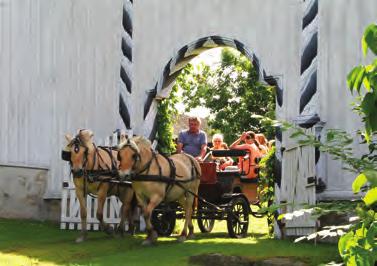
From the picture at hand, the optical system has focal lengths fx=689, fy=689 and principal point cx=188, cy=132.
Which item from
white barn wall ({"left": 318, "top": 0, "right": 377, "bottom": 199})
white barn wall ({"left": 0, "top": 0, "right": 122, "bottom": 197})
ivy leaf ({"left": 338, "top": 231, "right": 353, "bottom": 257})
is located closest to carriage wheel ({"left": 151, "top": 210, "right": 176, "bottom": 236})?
white barn wall ({"left": 0, "top": 0, "right": 122, "bottom": 197})

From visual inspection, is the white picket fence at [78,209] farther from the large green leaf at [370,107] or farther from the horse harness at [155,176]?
the large green leaf at [370,107]

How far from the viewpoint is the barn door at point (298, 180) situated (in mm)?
9281

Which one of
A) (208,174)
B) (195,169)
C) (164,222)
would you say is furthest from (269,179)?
(164,222)

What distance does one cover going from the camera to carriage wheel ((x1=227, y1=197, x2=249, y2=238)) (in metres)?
10.8

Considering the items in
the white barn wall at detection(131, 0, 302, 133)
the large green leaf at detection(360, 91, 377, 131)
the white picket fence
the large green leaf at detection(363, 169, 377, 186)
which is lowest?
the white picket fence

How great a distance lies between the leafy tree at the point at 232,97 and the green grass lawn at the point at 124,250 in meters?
23.6

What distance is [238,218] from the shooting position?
1107 cm

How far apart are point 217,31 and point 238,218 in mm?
3061

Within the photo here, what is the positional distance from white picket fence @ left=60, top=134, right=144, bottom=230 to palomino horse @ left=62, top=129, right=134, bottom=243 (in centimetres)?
80

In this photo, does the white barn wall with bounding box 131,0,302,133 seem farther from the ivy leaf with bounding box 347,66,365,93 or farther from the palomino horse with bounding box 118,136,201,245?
the ivy leaf with bounding box 347,66,365,93

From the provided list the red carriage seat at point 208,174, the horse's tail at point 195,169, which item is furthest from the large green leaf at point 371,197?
the red carriage seat at point 208,174

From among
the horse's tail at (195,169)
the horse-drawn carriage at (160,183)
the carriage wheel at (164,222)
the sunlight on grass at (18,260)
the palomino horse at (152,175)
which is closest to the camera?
the sunlight on grass at (18,260)

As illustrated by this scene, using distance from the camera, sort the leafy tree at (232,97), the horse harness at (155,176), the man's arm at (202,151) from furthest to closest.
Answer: the leafy tree at (232,97) < the man's arm at (202,151) < the horse harness at (155,176)

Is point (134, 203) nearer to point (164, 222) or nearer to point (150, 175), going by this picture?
point (164, 222)
